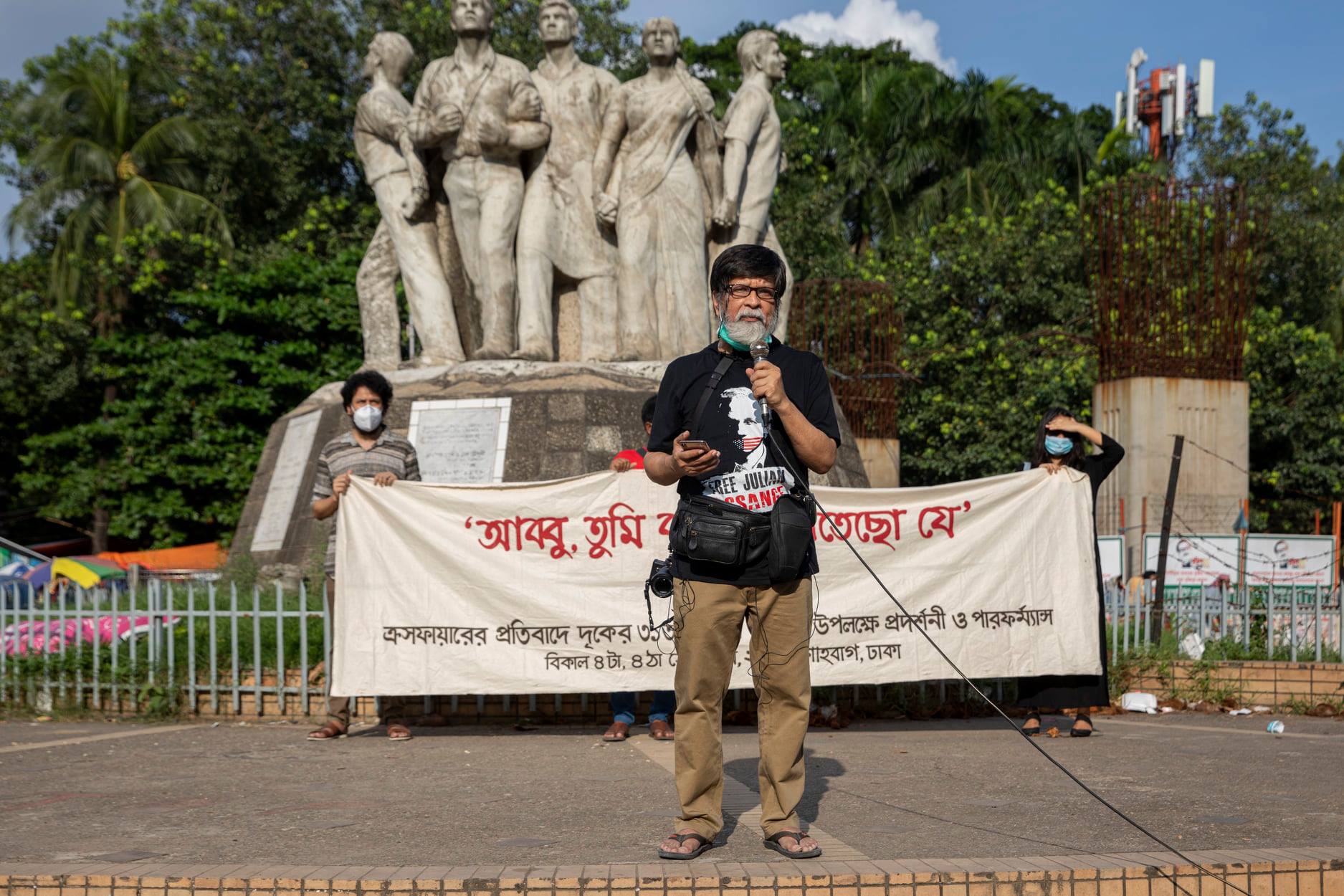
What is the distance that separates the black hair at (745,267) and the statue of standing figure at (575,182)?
7065 mm

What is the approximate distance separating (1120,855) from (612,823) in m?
1.62

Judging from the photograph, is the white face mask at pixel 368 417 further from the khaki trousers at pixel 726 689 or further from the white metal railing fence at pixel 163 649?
the khaki trousers at pixel 726 689

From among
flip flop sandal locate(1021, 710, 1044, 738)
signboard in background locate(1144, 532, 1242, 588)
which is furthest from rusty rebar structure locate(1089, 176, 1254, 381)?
flip flop sandal locate(1021, 710, 1044, 738)

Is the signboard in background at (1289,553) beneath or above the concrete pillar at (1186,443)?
beneath

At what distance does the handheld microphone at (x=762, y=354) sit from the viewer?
4.20m

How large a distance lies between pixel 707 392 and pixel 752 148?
310 inches

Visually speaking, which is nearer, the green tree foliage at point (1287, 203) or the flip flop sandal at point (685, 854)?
the flip flop sandal at point (685, 854)

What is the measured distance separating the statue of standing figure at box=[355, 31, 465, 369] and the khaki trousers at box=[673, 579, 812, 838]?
7.37 meters

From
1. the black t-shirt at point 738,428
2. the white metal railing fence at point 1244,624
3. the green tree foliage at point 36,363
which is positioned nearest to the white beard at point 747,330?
the black t-shirt at point 738,428

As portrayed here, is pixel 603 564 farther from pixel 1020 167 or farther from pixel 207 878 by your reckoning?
pixel 1020 167

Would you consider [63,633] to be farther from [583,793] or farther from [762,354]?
[762,354]

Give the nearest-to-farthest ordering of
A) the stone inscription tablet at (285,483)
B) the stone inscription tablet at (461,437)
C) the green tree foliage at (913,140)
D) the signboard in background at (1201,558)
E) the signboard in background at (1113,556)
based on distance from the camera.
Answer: the stone inscription tablet at (461,437) < the stone inscription tablet at (285,483) < the signboard in background at (1201,558) < the signboard in background at (1113,556) < the green tree foliage at (913,140)

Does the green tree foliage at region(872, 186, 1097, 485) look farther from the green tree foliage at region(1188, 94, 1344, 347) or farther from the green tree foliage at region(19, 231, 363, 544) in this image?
the green tree foliage at region(19, 231, 363, 544)

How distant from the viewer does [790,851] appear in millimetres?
4039
